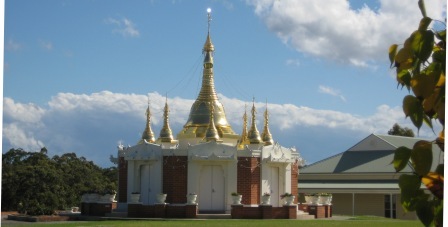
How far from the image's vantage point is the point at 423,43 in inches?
53.5

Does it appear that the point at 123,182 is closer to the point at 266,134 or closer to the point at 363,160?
the point at 266,134

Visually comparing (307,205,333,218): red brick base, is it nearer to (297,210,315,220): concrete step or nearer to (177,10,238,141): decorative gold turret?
(297,210,315,220): concrete step

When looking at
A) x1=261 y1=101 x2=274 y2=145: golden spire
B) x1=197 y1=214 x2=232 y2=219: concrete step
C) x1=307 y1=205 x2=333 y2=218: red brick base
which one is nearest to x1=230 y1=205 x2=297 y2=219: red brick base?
x1=197 y1=214 x2=232 y2=219: concrete step

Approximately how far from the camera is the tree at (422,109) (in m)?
1.36

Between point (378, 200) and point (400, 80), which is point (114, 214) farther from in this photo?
point (400, 80)

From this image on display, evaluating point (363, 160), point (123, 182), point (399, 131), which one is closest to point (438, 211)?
point (123, 182)

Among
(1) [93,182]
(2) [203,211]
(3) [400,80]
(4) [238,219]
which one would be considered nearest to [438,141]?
(3) [400,80]

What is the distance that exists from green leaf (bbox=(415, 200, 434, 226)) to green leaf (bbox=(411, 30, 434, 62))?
0.90 feet

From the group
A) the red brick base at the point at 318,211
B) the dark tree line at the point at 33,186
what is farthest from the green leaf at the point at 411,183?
the red brick base at the point at 318,211

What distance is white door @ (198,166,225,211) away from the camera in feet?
71.4

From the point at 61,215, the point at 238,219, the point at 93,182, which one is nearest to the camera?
the point at 238,219

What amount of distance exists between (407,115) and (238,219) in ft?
62.2

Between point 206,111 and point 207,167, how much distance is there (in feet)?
9.67

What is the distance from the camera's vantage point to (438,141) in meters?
1.52
